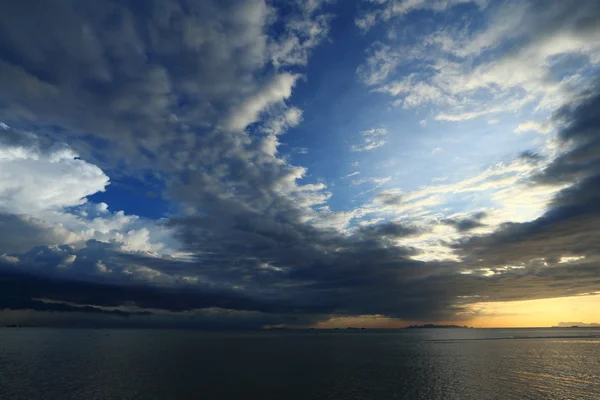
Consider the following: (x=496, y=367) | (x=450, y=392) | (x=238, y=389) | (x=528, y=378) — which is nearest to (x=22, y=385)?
(x=238, y=389)

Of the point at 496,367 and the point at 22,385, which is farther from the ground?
the point at 496,367

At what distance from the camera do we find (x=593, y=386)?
8475 centimetres

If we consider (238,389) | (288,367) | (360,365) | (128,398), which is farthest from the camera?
(360,365)

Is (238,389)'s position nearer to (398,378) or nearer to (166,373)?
(166,373)

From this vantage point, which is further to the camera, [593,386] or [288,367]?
[288,367]

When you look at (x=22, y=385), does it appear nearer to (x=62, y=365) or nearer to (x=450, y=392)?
(x=62, y=365)

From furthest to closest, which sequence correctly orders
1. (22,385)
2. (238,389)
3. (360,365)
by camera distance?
(360,365), (22,385), (238,389)

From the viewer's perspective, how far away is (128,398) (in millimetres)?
68750

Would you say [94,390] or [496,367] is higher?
[496,367]

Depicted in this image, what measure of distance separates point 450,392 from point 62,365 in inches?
5161

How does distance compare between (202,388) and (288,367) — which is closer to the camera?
(202,388)

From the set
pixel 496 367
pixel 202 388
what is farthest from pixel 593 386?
pixel 202 388

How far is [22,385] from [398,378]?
98351 millimetres

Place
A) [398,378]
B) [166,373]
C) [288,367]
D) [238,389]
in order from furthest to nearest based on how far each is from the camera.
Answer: [288,367], [166,373], [398,378], [238,389]
